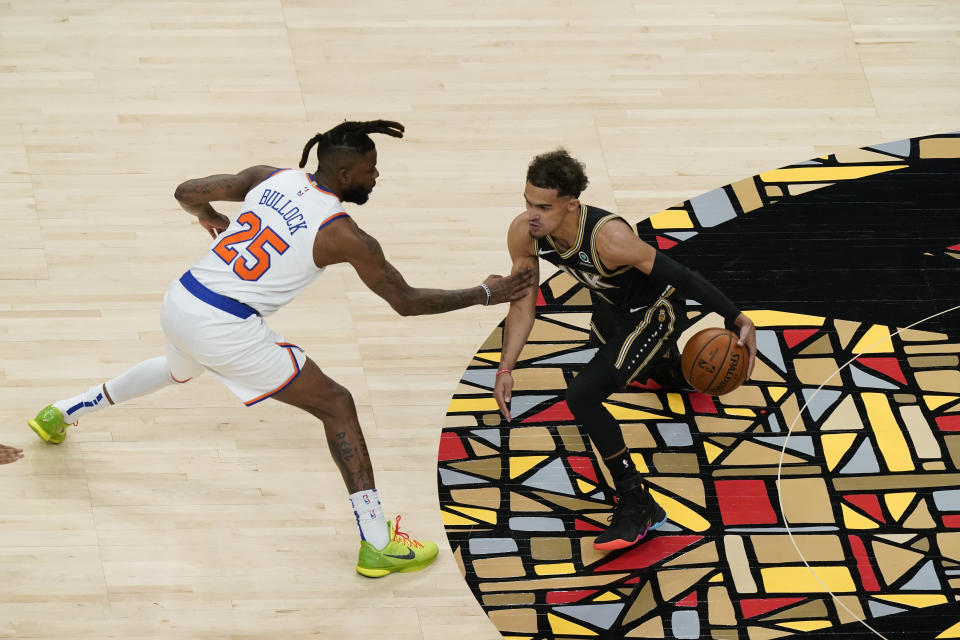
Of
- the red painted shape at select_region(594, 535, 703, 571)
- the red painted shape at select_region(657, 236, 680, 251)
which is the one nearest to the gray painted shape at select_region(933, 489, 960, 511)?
the red painted shape at select_region(594, 535, 703, 571)

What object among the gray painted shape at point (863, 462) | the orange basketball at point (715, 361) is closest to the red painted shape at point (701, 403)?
the orange basketball at point (715, 361)

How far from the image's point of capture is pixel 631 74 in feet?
25.8

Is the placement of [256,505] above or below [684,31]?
below

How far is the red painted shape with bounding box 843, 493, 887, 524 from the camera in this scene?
18.6 ft

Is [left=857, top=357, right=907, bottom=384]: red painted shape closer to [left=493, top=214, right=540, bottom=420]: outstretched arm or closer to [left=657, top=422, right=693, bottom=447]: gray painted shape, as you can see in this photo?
[left=657, top=422, right=693, bottom=447]: gray painted shape

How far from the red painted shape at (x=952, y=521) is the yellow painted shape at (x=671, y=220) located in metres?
2.13

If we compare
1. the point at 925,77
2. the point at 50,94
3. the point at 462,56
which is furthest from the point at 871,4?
the point at 50,94

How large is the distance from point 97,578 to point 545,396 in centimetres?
225

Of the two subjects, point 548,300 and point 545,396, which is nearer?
point 545,396

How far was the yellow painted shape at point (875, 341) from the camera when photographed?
6.34 meters

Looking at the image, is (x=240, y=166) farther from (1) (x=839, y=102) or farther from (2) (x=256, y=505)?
(1) (x=839, y=102)

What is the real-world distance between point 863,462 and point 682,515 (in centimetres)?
93

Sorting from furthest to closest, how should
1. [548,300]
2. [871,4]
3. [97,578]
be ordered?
[871,4]
[548,300]
[97,578]

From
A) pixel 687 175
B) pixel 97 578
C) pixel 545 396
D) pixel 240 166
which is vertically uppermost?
pixel 687 175
